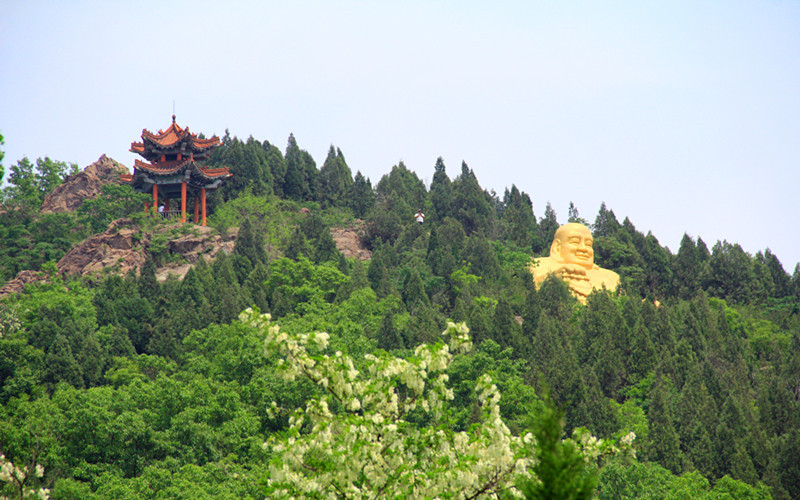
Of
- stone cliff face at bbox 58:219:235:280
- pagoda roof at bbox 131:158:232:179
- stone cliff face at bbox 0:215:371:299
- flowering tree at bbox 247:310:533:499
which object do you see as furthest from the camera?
pagoda roof at bbox 131:158:232:179

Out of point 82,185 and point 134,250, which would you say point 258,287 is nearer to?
point 134,250

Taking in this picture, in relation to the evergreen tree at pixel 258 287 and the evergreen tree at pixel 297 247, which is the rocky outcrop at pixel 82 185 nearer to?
the evergreen tree at pixel 297 247

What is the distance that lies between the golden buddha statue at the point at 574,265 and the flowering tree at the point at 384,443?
1314 inches

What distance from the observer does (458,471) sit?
11.8 m

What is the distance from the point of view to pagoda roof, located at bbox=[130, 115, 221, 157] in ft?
170

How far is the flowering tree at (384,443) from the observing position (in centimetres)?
1178

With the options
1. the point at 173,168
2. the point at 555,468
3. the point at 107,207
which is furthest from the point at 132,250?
the point at 555,468

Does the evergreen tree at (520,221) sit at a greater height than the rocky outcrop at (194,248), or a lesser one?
greater

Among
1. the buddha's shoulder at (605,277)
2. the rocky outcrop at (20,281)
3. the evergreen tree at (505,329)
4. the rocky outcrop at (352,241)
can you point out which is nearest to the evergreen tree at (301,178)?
the rocky outcrop at (352,241)

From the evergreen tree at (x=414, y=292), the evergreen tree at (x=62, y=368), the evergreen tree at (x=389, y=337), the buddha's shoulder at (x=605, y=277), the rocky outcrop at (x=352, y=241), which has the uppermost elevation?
the rocky outcrop at (x=352, y=241)

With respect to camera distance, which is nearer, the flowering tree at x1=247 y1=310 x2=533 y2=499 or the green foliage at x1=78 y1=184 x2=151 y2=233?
the flowering tree at x1=247 y1=310 x2=533 y2=499

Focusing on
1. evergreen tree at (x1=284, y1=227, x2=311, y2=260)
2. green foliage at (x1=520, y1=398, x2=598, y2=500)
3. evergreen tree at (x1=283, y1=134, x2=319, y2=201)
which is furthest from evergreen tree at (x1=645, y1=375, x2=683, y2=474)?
evergreen tree at (x1=283, y1=134, x2=319, y2=201)

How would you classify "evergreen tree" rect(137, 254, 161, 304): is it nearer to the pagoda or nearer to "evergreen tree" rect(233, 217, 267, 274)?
"evergreen tree" rect(233, 217, 267, 274)

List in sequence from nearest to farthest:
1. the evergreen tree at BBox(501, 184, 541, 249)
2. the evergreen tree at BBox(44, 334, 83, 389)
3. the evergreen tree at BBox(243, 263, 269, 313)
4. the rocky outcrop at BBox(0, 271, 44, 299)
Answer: the evergreen tree at BBox(44, 334, 83, 389)
the evergreen tree at BBox(243, 263, 269, 313)
the rocky outcrop at BBox(0, 271, 44, 299)
the evergreen tree at BBox(501, 184, 541, 249)
